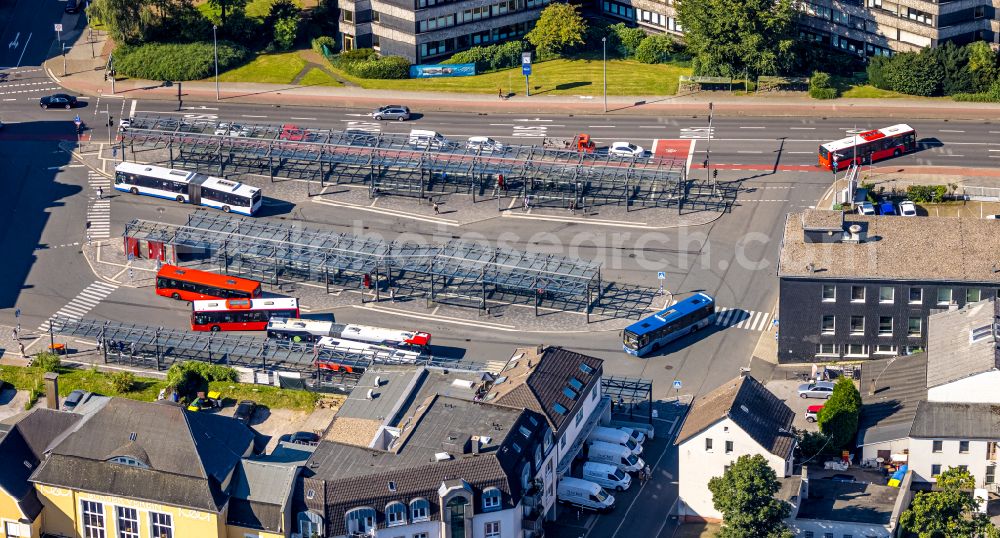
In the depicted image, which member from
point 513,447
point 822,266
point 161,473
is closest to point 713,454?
point 513,447

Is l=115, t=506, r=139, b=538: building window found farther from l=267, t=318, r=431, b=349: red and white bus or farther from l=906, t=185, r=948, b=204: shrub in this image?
l=906, t=185, r=948, b=204: shrub

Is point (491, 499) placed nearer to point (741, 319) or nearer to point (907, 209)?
point (741, 319)

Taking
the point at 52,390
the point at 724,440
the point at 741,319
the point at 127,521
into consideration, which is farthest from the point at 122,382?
the point at 741,319

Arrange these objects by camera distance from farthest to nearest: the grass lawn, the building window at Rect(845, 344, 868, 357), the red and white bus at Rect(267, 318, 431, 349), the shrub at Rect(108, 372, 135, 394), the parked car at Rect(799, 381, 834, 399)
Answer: the red and white bus at Rect(267, 318, 431, 349)
the building window at Rect(845, 344, 868, 357)
the shrub at Rect(108, 372, 135, 394)
the parked car at Rect(799, 381, 834, 399)
the grass lawn

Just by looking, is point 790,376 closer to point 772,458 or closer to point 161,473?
point 772,458

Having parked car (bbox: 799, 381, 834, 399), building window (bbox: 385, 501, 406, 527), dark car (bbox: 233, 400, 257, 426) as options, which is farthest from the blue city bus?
building window (bbox: 385, 501, 406, 527)
